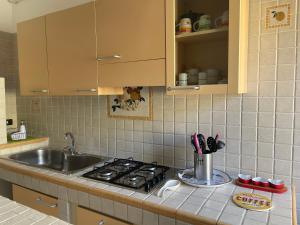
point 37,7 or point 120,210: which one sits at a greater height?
point 37,7

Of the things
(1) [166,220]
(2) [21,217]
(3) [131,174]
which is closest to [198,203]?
(1) [166,220]

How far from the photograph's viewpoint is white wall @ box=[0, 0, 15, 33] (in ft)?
8.14

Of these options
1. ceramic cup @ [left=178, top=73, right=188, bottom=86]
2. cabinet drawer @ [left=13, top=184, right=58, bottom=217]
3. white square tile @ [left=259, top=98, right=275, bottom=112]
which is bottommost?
cabinet drawer @ [left=13, top=184, right=58, bottom=217]

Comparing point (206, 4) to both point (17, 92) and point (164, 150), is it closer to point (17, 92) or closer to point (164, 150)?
point (164, 150)

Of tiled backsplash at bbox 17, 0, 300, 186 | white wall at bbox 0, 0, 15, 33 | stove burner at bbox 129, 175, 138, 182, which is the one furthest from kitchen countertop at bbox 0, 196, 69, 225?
white wall at bbox 0, 0, 15, 33

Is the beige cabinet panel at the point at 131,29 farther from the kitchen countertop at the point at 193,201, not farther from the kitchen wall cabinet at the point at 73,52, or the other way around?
the kitchen countertop at the point at 193,201

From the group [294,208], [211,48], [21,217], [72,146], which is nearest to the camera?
[21,217]

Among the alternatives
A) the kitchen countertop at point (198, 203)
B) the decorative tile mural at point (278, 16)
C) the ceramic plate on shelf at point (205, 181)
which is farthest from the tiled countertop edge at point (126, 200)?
the decorative tile mural at point (278, 16)

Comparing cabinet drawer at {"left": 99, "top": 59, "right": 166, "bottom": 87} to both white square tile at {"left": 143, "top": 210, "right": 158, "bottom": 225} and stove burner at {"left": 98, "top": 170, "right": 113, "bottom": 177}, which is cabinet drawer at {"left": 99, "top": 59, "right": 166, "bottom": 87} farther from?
white square tile at {"left": 143, "top": 210, "right": 158, "bottom": 225}

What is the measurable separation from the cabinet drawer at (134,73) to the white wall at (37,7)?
3.15 feet

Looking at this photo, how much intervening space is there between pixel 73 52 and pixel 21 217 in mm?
1144

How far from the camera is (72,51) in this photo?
161cm

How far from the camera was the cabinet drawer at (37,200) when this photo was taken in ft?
4.96

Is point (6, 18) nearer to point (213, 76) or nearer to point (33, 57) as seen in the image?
point (33, 57)
